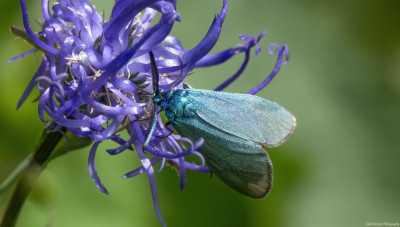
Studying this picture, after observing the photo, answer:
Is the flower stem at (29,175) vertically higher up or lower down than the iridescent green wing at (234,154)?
lower down

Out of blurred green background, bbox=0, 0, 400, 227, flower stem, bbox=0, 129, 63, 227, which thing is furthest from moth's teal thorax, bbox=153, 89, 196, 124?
blurred green background, bbox=0, 0, 400, 227

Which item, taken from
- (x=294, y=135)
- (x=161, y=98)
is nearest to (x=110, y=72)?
(x=161, y=98)

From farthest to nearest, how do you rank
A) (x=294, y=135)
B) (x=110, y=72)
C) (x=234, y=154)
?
(x=294, y=135) → (x=234, y=154) → (x=110, y=72)

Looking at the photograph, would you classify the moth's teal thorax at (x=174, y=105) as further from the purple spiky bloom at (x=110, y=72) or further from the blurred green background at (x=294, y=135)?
the blurred green background at (x=294, y=135)

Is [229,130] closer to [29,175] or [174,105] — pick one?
[174,105]

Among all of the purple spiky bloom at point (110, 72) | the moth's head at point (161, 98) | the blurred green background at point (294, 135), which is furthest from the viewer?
the blurred green background at point (294, 135)

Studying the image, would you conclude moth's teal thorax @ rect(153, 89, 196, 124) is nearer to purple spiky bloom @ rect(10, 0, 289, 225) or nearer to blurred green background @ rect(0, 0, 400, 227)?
purple spiky bloom @ rect(10, 0, 289, 225)

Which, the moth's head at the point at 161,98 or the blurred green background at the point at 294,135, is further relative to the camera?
the blurred green background at the point at 294,135

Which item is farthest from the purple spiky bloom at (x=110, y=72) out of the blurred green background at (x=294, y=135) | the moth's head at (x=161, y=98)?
the blurred green background at (x=294, y=135)
